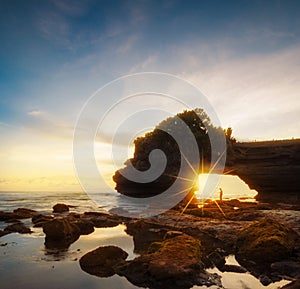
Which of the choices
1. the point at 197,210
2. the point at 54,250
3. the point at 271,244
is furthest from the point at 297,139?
the point at 54,250

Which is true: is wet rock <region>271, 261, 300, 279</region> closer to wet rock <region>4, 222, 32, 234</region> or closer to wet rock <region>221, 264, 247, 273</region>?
wet rock <region>221, 264, 247, 273</region>

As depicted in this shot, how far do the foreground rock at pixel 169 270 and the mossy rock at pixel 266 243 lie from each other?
8.71 feet

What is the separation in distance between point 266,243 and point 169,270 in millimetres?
4961

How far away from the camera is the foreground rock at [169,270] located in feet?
27.2

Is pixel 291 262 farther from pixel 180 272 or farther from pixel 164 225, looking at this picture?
pixel 164 225

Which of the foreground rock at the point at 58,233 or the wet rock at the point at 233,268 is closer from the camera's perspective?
the wet rock at the point at 233,268

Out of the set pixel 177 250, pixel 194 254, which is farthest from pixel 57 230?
pixel 194 254

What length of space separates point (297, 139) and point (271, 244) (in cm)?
4422

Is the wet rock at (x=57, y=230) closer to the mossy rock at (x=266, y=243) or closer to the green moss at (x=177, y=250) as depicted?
the green moss at (x=177, y=250)

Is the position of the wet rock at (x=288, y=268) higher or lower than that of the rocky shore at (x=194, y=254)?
lower

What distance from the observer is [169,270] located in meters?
8.48

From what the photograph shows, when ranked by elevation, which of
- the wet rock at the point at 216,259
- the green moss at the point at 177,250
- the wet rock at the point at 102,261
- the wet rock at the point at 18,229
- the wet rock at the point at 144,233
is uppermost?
the wet rock at the point at 18,229

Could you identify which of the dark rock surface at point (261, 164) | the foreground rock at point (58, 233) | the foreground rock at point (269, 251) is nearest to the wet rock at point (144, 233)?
the foreground rock at point (58, 233)

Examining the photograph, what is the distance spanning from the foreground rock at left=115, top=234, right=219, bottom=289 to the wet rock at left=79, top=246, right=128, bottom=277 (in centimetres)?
45
